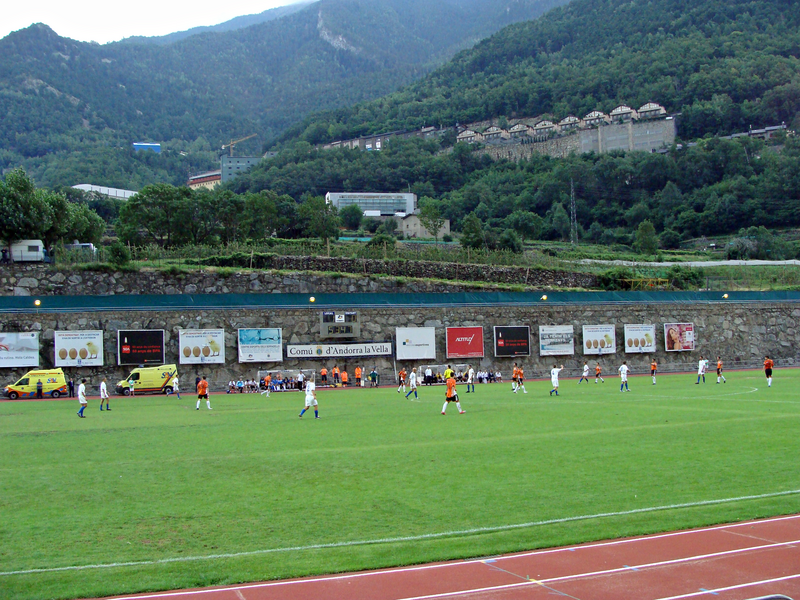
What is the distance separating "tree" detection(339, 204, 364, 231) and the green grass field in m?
103

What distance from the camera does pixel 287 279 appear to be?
51.7 m

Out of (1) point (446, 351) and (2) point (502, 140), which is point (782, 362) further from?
(2) point (502, 140)

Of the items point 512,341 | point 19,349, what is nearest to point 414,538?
point 19,349

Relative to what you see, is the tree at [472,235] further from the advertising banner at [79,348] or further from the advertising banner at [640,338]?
the advertising banner at [79,348]

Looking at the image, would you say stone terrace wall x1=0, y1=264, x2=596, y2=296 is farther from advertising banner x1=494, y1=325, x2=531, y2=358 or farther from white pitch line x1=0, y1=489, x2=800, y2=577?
white pitch line x1=0, y1=489, x2=800, y2=577

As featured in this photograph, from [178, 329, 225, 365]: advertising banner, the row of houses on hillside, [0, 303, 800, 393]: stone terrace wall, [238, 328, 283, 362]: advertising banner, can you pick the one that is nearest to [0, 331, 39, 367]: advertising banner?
[0, 303, 800, 393]: stone terrace wall

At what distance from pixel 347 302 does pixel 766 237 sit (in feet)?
255

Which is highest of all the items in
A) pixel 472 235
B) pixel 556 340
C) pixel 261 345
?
pixel 472 235

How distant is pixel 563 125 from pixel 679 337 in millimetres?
141540

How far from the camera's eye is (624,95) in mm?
184250

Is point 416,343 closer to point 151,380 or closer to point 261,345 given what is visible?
point 261,345

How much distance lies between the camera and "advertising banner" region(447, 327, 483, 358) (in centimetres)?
4388

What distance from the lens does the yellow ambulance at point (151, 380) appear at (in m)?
37.1

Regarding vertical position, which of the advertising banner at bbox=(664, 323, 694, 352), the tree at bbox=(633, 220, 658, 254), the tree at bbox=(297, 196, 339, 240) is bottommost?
the advertising banner at bbox=(664, 323, 694, 352)
